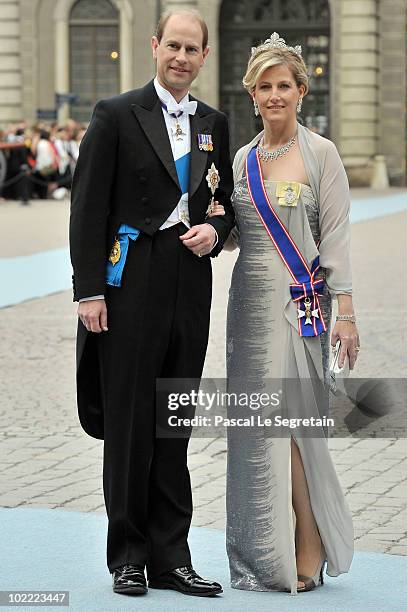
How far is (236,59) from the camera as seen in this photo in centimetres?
4122

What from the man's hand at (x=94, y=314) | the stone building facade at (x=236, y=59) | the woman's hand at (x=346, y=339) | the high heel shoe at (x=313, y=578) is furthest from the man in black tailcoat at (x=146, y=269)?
the stone building facade at (x=236, y=59)

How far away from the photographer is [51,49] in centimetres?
4178

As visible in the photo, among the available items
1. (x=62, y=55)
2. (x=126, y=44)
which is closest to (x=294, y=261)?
(x=126, y=44)

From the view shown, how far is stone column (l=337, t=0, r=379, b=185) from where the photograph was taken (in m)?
40.5

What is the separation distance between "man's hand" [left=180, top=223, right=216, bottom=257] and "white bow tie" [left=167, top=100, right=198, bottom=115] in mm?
387

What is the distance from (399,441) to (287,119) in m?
3.28

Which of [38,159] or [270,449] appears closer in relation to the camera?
[270,449]

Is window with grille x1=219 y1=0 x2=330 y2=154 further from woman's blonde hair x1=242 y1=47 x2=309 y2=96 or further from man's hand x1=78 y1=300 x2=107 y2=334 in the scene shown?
man's hand x1=78 y1=300 x2=107 y2=334

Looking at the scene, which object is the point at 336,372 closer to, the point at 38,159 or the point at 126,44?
the point at 38,159

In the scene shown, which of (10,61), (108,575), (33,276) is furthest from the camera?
(10,61)

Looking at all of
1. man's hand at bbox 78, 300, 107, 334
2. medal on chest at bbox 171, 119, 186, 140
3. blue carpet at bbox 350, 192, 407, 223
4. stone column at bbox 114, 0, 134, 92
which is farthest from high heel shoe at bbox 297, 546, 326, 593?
stone column at bbox 114, 0, 134, 92

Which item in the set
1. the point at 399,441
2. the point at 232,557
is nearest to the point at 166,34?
the point at 232,557

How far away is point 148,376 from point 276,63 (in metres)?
1.07

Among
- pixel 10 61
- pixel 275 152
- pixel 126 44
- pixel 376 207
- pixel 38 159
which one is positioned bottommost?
pixel 376 207
